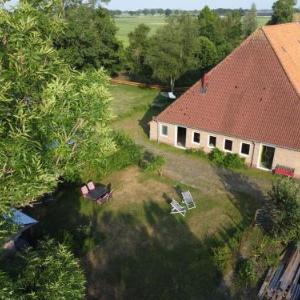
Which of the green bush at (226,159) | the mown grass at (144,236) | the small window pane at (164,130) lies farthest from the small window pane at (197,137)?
the mown grass at (144,236)

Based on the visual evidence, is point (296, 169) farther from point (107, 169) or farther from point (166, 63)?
point (166, 63)

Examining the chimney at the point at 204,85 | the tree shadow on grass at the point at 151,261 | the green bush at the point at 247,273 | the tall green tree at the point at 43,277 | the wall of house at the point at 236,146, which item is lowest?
the tree shadow on grass at the point at 151,261

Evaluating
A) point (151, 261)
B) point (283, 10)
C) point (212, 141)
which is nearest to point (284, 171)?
point (212, 141)

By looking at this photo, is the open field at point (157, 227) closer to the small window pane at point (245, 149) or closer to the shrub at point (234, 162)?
the shrub at point (234, 162)

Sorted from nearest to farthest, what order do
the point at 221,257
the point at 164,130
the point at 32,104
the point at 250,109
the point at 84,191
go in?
the point at 32,104
the point at 221,257
the point at 84,191
the point at 250,109
the point at 164,130

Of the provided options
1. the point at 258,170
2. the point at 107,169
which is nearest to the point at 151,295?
the point at 107,169

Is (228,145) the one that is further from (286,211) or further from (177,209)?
(286,211)

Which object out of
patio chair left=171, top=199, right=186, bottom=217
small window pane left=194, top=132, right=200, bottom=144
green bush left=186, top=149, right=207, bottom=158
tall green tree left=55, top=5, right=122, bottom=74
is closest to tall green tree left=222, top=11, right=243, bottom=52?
tall green tree left=55, top=5, right=122, bottom=74
